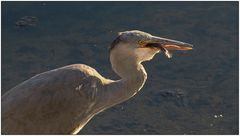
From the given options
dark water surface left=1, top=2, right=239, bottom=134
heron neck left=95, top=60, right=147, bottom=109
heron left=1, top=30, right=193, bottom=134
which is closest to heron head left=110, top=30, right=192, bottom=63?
heron left=1, top=30, right=193, bottom=134

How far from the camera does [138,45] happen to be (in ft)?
16.8

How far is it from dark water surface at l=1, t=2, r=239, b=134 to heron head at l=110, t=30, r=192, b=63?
2439 mm

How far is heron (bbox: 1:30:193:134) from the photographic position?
4.92 m

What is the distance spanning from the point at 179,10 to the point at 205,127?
15.6ft

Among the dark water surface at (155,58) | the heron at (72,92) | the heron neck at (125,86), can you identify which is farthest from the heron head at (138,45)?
the dark water surface at (155,58)

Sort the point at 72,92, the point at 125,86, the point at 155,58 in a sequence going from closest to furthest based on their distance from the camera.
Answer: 1. the point at 72,92
2. the point at 125,86
3. the point at 155,58

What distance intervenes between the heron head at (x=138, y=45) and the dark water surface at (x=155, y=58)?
2.44 m

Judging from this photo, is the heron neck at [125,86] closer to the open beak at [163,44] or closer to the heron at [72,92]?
the heron at [72,92]

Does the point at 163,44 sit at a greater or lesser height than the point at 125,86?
greater

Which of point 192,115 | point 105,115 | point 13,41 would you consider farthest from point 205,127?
point 13,41

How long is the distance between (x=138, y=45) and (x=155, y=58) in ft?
15.4

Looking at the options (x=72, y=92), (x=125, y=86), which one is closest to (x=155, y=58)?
(x=125, y=86)

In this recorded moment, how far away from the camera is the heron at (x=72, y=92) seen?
194 inches

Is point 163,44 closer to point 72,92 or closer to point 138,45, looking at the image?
point 138,45
